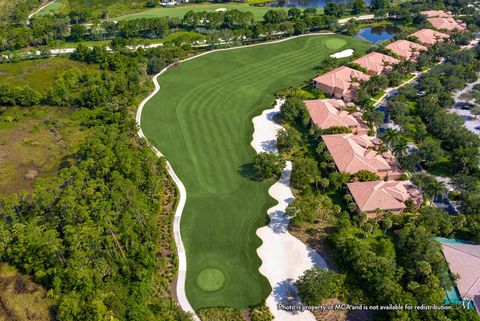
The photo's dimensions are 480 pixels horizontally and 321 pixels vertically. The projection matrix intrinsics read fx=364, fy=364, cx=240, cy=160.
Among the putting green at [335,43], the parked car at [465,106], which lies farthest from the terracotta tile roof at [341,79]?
the putting green at [335,43]

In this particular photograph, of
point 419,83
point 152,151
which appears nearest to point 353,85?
point 419,83

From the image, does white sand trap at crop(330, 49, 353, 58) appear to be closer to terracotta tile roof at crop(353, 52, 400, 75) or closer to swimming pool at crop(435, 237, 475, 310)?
terracotta tile roof at crop(353, 52, 400, 75)

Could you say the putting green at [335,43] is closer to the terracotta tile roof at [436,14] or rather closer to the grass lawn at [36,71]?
the terracotta tile roof at [436,14]

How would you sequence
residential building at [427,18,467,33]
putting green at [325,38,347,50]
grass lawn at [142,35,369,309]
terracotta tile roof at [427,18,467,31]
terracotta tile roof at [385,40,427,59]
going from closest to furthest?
1. grass lawn at [142,35,369,309]
2. terracotta tile roof at [385,40,427,59]
3. putting green at [325,38,347,50]
4. residential building at [427,18,467,33]
5. terracotta tile roof at [427,18,467,31]

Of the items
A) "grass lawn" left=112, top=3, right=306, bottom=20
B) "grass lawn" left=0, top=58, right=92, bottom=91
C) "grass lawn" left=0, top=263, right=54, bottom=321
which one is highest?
"grass lawn" left=112, top=3, right=306, bottom=20

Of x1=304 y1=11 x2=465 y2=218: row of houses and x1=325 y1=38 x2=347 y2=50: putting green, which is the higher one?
x1=325 y1=38 x2=347 y2=50: putting green

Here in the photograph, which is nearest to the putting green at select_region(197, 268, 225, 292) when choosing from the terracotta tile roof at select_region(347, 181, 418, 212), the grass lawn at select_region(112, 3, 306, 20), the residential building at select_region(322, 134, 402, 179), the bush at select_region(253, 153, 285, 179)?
the bush at select_region(253, 153, 285, 179)
